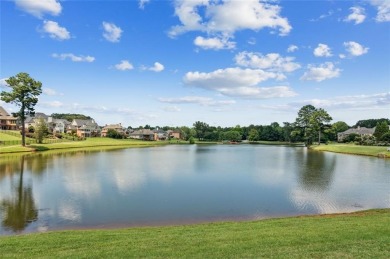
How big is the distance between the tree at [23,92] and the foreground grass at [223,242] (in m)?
58.0

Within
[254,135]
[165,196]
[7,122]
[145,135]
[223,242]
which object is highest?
[7,122]

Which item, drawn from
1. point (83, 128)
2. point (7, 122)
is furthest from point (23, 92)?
point (83, 128)

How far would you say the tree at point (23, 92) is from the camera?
61.3m

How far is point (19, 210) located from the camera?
1877 cm

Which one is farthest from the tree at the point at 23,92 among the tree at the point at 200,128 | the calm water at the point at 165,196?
the tree at the point at 200,128

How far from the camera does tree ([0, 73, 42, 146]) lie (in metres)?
61.3

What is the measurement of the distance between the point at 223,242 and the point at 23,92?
2522 inches

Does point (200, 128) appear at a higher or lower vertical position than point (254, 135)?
higher

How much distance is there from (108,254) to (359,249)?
7.87 metres

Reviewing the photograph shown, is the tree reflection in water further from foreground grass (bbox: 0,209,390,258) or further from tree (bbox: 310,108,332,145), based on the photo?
tree (bbox: 310,108,332,145)

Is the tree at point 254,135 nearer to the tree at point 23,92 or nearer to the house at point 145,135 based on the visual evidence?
the house at point 145,135

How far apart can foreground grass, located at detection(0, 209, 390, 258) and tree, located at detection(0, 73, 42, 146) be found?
190ft

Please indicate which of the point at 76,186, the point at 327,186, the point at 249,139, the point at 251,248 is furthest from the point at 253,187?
the point at 249,139

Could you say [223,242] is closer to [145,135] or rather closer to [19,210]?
[19,210]
